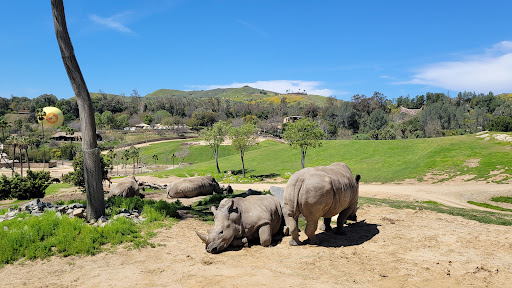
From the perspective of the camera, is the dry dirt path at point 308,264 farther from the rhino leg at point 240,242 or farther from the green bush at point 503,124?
the green bush at point 503,124

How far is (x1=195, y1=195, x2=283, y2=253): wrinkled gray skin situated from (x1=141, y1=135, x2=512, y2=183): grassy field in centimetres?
2500

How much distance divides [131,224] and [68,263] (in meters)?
2.62

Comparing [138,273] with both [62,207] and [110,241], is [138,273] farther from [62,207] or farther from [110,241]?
[62,207]

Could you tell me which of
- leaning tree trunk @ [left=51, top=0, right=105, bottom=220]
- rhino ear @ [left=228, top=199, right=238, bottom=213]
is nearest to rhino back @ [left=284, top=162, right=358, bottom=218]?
rhino ear @ [left=228, top=199, right=238, bottom=213]

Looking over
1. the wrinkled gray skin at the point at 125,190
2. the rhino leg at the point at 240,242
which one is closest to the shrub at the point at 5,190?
the wrinkled gray skin at the point at 125,190

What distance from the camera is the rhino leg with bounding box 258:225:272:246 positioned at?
9383mm

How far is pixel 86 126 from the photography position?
39.4ft

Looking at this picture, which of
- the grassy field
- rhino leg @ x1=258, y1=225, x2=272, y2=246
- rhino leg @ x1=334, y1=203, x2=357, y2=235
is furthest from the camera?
the grassy field

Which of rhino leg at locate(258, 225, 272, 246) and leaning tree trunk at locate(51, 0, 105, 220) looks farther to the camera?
leaning tree trunk at locate(51, 0, 105, 220)

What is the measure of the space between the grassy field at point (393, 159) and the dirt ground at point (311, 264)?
76.4 ft

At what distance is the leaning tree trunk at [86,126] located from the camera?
38.0 ft

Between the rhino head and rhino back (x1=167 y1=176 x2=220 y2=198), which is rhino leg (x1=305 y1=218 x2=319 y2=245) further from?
rhino back (x1=167 y1=176 x2=220 y2=198)

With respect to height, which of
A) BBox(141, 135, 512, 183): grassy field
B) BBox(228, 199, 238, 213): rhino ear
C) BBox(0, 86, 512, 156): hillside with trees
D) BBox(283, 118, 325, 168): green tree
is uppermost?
BBox(0, 86, 512, 156): hillside with trees

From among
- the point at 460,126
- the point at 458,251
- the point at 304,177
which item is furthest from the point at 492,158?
the point at 460,126
